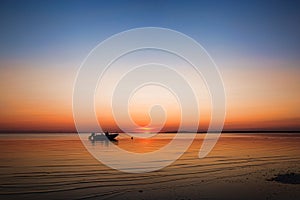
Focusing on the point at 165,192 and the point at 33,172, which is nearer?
the point at 165,192

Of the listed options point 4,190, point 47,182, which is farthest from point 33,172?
A: point 4,190

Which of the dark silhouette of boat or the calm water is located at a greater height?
the dark silhouette of boat

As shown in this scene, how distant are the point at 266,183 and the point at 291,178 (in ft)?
8.93

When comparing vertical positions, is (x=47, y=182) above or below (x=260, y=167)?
above

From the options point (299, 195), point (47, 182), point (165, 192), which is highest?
point (47, 182)

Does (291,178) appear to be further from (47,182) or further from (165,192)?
(47,182)

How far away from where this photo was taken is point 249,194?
18.0 metres

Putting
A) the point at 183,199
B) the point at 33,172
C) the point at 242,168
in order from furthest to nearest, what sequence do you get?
the point at 242,168 → the point at 33,172 → the point at 183,199

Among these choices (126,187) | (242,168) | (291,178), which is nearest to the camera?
(126,187)

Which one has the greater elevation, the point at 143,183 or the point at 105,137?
the point at 105,137

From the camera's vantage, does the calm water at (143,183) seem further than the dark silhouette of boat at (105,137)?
No

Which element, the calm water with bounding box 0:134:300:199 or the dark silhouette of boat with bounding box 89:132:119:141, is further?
the dark silhouette of boat with bounding box 89:132:119:141

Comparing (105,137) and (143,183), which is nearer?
(143,183)

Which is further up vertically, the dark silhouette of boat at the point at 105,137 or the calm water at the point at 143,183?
the dark silhouette of boat at the point at 105,137
